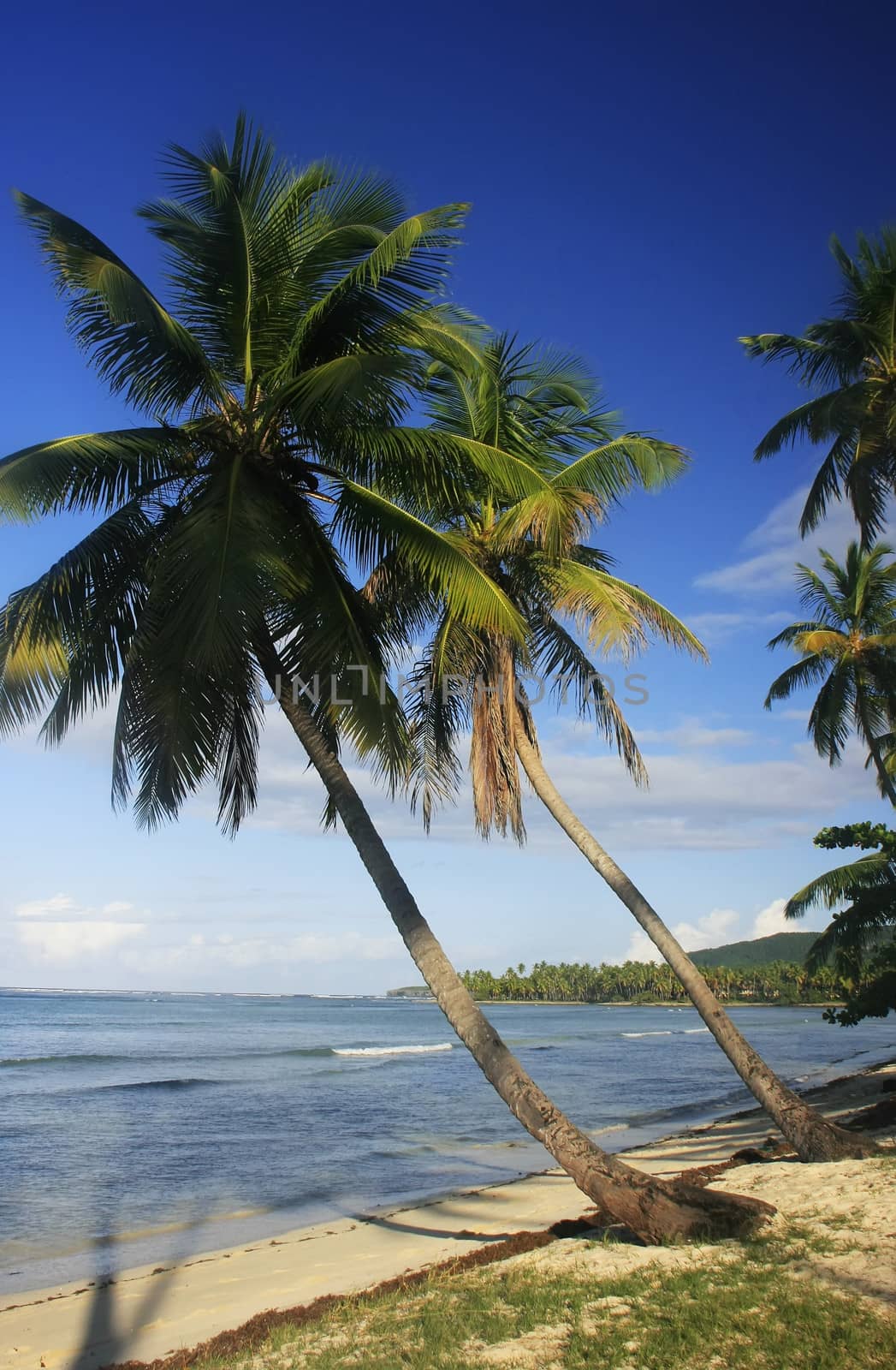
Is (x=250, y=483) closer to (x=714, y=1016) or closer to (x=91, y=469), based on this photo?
(x=91, y=469)

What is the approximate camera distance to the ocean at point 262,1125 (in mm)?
12930

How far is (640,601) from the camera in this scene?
475 inches

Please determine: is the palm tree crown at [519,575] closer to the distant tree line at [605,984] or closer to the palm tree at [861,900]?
the palm tree at [861,900]

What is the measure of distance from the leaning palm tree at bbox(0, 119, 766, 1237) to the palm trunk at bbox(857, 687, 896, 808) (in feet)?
54.5

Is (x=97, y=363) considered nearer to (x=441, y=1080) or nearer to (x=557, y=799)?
(x=557, y=799)

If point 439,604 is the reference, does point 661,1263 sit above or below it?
below

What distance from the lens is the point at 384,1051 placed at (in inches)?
1953

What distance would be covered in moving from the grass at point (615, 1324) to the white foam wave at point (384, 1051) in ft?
138

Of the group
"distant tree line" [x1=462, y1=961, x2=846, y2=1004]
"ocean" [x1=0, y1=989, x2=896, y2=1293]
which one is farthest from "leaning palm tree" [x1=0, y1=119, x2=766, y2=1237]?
"distant tree line" [x1=462, y1=961, x2=846, y2=1004]

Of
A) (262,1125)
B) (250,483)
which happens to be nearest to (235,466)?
(250,483)

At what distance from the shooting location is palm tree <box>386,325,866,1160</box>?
1103cm

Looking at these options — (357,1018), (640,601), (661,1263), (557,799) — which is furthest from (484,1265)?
(357,1018)

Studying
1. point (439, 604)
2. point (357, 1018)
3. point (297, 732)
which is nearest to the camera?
point (297, 732)

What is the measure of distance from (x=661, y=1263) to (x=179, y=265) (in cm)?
836
